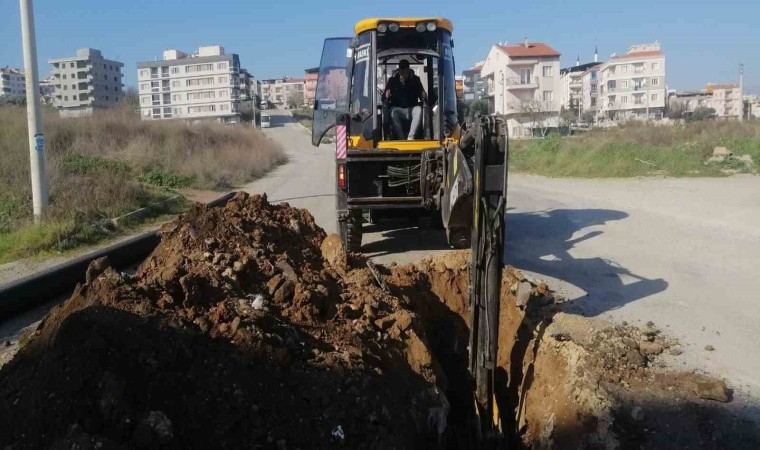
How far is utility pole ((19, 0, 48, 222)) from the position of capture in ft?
37.2

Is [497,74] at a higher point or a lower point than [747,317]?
higher

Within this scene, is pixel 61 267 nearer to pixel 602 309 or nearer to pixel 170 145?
pixel 602 309

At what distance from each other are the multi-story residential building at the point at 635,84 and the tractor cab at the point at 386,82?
87034 mm

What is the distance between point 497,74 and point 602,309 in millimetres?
71076

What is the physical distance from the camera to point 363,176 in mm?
8297

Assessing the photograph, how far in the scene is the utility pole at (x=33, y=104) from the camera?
1134cm

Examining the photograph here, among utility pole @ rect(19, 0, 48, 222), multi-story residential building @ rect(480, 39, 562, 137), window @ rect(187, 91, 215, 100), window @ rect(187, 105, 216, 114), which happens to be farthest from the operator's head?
window @ rect(187, 105, 216, 114)

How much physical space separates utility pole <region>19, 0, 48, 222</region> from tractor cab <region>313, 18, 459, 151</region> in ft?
17.3

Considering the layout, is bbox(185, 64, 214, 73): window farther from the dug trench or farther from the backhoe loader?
the dug trench

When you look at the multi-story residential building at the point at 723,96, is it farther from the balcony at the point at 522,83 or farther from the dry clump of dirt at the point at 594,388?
the dry clump of dirt at the point at 594,388

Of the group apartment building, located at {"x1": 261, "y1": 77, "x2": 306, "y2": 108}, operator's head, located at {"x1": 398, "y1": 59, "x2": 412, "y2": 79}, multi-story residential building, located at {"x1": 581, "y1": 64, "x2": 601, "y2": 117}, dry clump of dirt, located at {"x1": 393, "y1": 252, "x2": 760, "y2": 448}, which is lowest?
dry clump of dirt, located at {"x1": 393, "y1": 252, "x2": 760, "y2": 448}

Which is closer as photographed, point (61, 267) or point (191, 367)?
point (191, 367)

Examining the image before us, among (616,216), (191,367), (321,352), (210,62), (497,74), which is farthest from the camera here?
(210,62)

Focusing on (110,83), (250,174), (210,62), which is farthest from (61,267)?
(110,83)
